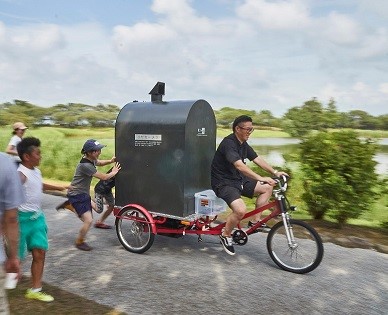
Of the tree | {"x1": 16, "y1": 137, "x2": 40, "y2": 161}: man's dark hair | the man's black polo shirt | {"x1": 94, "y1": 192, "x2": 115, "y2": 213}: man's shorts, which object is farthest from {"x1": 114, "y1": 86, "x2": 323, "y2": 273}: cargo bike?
the tree

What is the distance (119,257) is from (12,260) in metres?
3.13

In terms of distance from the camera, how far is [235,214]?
5.50 meters

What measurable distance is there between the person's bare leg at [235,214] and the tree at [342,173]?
2.89 metres

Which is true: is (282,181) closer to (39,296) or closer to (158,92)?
(158,92)

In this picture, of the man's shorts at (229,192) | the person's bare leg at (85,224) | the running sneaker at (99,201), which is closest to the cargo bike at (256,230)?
the man's shorts at (229,192)

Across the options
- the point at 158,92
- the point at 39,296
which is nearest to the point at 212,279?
the point at 39,296

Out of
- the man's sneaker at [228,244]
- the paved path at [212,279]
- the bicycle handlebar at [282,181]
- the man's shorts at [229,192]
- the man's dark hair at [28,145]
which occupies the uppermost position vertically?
the man's dark hair at [28,145]

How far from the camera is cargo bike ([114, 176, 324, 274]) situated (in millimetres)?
5260

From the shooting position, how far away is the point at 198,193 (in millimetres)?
5910

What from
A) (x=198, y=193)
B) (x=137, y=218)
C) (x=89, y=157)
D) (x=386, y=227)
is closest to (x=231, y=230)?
(x=198, y=193)

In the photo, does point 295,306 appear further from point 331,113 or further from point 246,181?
point 331,113

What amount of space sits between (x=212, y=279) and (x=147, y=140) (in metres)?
2.17

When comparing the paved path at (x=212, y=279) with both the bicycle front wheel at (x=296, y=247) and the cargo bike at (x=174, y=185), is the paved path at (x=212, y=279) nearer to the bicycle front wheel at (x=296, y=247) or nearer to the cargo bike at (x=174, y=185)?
the bicycle front wheel at (x=296, y=247)

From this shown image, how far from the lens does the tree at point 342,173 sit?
7.64m
